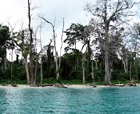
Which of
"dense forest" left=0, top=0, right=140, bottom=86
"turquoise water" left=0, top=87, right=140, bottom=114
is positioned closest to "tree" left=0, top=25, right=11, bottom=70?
"dense forest" left=0, top=0, right=140, bottom=86

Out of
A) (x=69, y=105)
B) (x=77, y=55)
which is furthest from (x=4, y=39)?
(x=69, y=105)

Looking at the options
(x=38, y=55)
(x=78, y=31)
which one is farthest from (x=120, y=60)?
(x=38, y=55)

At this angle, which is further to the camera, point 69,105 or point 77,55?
point 77,55

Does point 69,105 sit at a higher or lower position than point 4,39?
lower

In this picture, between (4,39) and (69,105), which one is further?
(4,39)

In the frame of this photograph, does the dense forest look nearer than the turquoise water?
No

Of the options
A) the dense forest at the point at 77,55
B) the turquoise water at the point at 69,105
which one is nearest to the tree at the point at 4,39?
the dense forest at the point at 77,55

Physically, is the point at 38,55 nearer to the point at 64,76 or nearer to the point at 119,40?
the point at 64,76

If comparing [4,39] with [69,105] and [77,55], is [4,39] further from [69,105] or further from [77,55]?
[69,105]

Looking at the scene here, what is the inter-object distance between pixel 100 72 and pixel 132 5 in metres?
14.4

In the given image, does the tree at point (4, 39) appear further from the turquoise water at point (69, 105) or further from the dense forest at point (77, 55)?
the turquoise water at point (69, 105)

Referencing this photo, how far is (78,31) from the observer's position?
59062 millimetres

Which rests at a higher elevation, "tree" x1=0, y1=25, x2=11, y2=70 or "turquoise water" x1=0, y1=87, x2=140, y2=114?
"tree" x1=0, y1=25, x2=11, y2=70

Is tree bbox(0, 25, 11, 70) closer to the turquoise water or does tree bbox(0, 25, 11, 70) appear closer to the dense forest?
the dense forest
